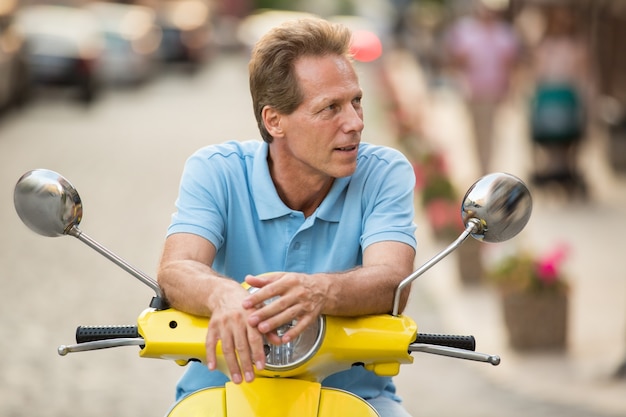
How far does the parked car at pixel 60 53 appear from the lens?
23188 millimetres

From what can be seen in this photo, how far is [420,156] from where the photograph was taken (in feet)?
43.4

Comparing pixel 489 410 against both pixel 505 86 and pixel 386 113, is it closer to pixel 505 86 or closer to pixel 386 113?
pixel 505 86

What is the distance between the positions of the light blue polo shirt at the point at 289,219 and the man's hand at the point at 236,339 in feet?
1.62

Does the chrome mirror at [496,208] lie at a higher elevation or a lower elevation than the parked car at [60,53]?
lower

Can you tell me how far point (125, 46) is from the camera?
28.8 metres

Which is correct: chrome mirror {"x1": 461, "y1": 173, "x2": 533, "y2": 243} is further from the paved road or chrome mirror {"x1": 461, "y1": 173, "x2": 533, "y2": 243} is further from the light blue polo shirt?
the paved road

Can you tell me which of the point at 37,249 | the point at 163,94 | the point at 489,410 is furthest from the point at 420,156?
the point at 163,94

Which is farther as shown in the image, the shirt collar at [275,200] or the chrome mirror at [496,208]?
the shirt collar at [275,200]

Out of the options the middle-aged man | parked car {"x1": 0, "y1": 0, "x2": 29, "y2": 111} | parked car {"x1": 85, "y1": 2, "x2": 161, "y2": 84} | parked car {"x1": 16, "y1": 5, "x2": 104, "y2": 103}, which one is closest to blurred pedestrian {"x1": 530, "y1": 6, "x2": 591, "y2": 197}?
parked car {"x1": 0, "y1": 0, "x2": 29, "y2": 111}

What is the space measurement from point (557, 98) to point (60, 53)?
1264cm

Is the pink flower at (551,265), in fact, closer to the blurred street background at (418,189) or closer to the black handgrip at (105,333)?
the blurred street background at (418,189)

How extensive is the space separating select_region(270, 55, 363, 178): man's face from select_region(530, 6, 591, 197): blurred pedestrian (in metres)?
10.2

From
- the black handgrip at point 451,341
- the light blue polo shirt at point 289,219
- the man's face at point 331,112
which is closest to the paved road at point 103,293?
the light blue polo shirt at point 289,219

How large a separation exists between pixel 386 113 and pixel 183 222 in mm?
18458
